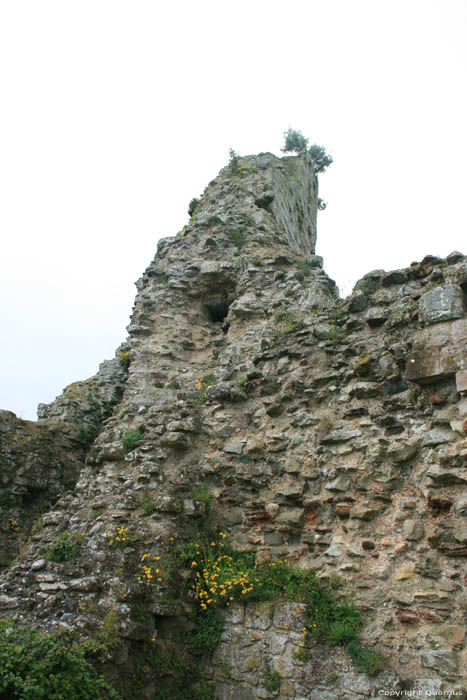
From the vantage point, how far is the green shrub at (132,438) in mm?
7285

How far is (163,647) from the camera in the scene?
5.51 meters

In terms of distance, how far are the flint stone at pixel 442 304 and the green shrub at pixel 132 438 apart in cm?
439

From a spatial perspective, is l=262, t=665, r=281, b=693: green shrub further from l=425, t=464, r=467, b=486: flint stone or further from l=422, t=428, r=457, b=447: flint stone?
l=422, t=428, r=457, b=447: flint stone

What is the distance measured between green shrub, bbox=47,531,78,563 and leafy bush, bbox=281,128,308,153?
17164mm

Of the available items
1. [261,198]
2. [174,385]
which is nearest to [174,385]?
[174,385]

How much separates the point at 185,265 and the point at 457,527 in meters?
7.49

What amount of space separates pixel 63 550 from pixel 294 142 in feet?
58.1

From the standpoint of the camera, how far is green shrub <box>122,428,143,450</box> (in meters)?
7.29

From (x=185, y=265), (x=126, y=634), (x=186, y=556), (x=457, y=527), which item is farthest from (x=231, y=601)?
(x=185, y=265)

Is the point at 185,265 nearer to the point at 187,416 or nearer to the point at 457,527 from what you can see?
the point at 187,416

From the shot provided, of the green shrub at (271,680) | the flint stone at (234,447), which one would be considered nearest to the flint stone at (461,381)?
the flint stone at (234,447)

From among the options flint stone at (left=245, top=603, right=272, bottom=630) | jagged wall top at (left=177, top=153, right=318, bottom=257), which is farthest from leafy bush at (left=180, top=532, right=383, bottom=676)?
jagged wall top at (left=177, top=153, right=318, bottom=257)

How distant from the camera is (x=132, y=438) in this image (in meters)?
7.35

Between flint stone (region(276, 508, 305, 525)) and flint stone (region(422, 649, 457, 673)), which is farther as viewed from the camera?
flint stone (region(276, 508, 305, 525))
